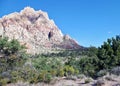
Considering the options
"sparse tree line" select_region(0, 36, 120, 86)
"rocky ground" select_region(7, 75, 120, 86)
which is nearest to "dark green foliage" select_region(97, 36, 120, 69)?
"sparse tree line" select_region(0, 36, 120, 86)

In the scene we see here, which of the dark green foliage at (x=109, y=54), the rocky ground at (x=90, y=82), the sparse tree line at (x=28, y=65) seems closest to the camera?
the rocky ground at (x=90, y=82)

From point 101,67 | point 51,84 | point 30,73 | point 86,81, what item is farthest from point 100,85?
point 101,67

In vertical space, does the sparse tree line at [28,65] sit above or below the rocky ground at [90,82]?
above

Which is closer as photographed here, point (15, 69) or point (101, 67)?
point (15, 69)

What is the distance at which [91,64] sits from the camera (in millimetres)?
41469

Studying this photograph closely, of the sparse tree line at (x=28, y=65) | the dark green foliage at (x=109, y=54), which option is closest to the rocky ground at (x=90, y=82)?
the sparse tree line at (x=28, y=65)

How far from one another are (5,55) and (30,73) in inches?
180

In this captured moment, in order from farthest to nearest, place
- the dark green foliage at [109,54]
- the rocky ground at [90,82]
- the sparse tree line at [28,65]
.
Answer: the dark green foliage at [109,54] < the sparse tree line at [28,65] < the rocky ground at [90,82]

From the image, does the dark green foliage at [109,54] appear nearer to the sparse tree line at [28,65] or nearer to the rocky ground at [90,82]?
the sparse tree line at [28,65]

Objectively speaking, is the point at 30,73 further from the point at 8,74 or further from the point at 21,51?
the point at 21,51

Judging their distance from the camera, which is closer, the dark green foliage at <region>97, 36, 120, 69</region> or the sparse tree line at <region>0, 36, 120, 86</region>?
the sparse tree line at <region>0, 36, 120, 86</region>

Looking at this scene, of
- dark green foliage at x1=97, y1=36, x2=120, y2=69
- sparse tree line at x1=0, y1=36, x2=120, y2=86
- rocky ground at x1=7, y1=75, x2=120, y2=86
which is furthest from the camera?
dark green foliage at x1=97, y1=36, x2=120, y2=69

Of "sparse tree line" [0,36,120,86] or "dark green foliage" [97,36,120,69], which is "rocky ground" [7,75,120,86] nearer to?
"sparse tree line" [0,36,120,86]

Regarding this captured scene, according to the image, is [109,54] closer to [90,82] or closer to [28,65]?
[28,65]
